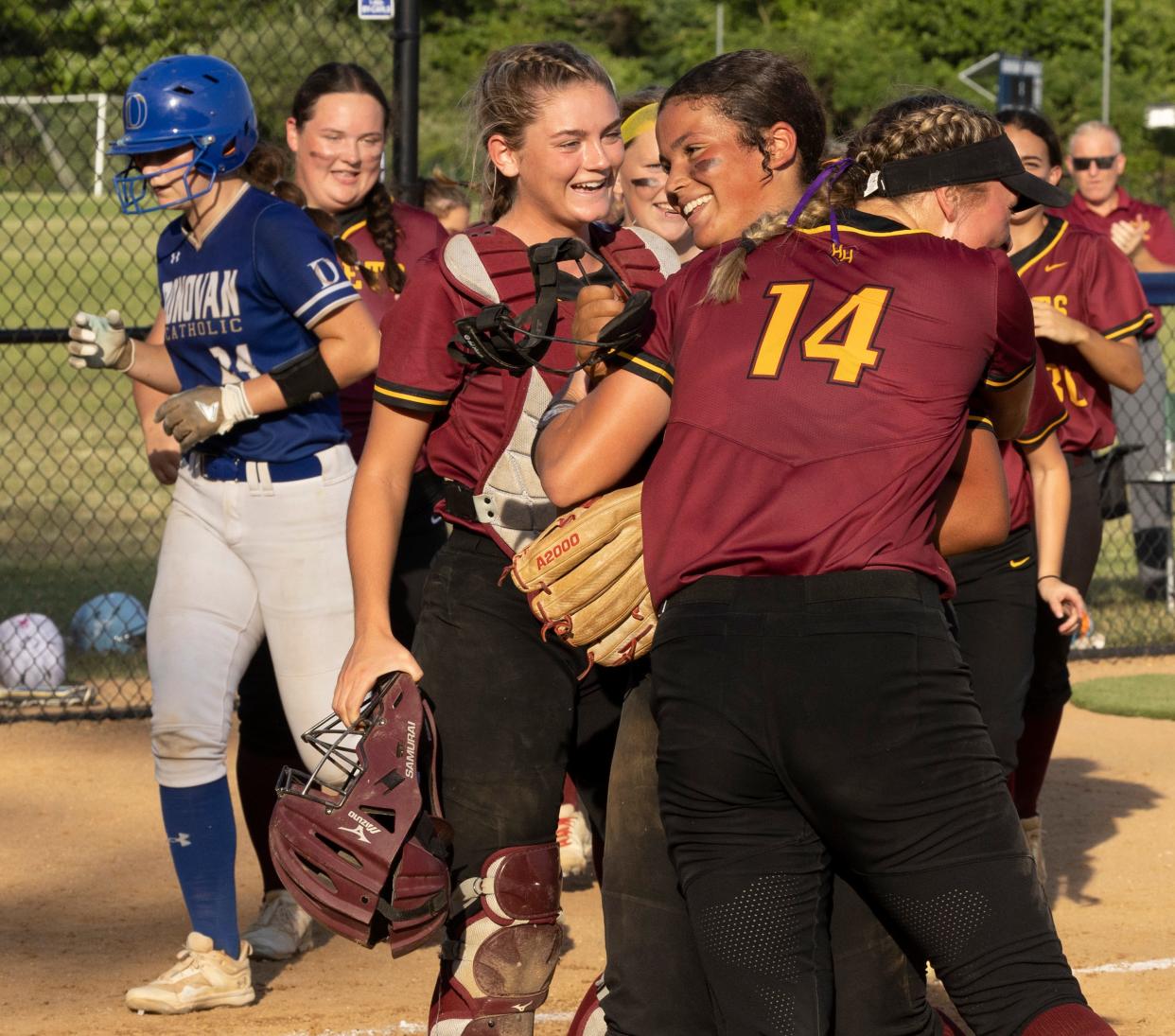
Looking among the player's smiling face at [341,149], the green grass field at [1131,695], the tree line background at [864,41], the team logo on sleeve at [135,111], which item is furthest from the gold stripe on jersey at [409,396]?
the tree line background at [864,41]

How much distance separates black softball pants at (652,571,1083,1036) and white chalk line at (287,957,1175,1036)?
188cm

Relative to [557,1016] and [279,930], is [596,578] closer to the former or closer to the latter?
[557,1016]

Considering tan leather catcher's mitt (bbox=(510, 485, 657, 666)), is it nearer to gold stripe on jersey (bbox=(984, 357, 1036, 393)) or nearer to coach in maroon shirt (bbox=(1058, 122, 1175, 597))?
gold stripe on jersey (bbox=(984, 357, 1036, 393))

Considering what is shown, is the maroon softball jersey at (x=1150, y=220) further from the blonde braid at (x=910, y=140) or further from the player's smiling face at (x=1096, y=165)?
the blonde braid at (x=910, y=140)

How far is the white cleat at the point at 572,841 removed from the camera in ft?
18.0

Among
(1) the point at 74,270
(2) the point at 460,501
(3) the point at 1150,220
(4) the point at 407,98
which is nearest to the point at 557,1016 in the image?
(2) the point at 460,501

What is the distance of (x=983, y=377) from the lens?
264 centimetres

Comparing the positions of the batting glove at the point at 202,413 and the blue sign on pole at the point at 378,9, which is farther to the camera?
the blue sign on pole at the point at 378,9

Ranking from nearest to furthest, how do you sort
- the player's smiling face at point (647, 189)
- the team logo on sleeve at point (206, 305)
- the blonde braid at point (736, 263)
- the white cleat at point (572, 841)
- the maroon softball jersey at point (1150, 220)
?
the blonde braid at point (736, 263)
the team logo on sleeve at point (206, 305)
the player's smiling face at point (647, 189)
the white cleat at point (572, 841)
the maroon softball jersey at point (1150, 220)

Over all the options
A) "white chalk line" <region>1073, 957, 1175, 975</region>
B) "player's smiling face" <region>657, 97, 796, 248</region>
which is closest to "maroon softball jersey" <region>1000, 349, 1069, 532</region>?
"white chalk line" <region>1073, 957, 1175, 975</region>

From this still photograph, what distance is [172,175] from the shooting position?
4262mm

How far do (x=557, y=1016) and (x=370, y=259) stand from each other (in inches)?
91.3

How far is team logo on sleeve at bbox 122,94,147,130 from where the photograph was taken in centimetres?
425

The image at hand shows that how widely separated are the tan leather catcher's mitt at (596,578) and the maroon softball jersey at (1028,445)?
1724 millimetres
